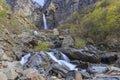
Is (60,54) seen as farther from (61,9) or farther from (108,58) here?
(61,9)

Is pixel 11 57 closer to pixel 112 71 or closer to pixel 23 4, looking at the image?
pixel 112 71

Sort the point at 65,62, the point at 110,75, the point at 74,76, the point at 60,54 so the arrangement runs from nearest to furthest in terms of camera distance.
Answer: the point at 74,76 < the point at 110,75 < the point at 65,62 < the point at 60,54

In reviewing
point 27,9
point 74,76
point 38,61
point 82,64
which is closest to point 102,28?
point 82,64

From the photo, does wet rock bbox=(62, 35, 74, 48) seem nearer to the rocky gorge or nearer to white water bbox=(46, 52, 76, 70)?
the rocky gorge

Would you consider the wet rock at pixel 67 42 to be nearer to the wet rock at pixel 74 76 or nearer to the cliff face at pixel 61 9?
the wet rock at pixel 74 76

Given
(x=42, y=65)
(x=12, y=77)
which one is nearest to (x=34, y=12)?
(x=42, y=65)

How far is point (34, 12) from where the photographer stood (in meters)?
134

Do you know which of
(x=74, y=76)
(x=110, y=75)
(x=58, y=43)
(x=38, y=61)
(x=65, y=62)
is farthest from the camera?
(x=58, y=43)

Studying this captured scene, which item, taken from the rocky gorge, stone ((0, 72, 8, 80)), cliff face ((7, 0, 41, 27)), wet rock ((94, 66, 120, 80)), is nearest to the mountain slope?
the rocky gorge

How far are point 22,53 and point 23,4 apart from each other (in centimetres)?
8614

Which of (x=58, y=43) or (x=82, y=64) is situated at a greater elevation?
(x=58, y=43)

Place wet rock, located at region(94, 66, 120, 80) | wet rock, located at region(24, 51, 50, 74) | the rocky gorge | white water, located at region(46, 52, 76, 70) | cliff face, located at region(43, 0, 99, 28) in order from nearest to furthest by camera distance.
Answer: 1. wet rock, located at region(94, 66, 120, 80)
2. the rocky gorge
3. wet rock, located at region(24, 51, 50, 74)
4. white water, located at region(46, 52, 76, 70)
5. cliff face, located at region(43, 0, 99, 28)

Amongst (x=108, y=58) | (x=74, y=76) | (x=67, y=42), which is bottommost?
(x=108, y=58)

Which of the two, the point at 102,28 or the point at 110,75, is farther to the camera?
the point at 102,28
